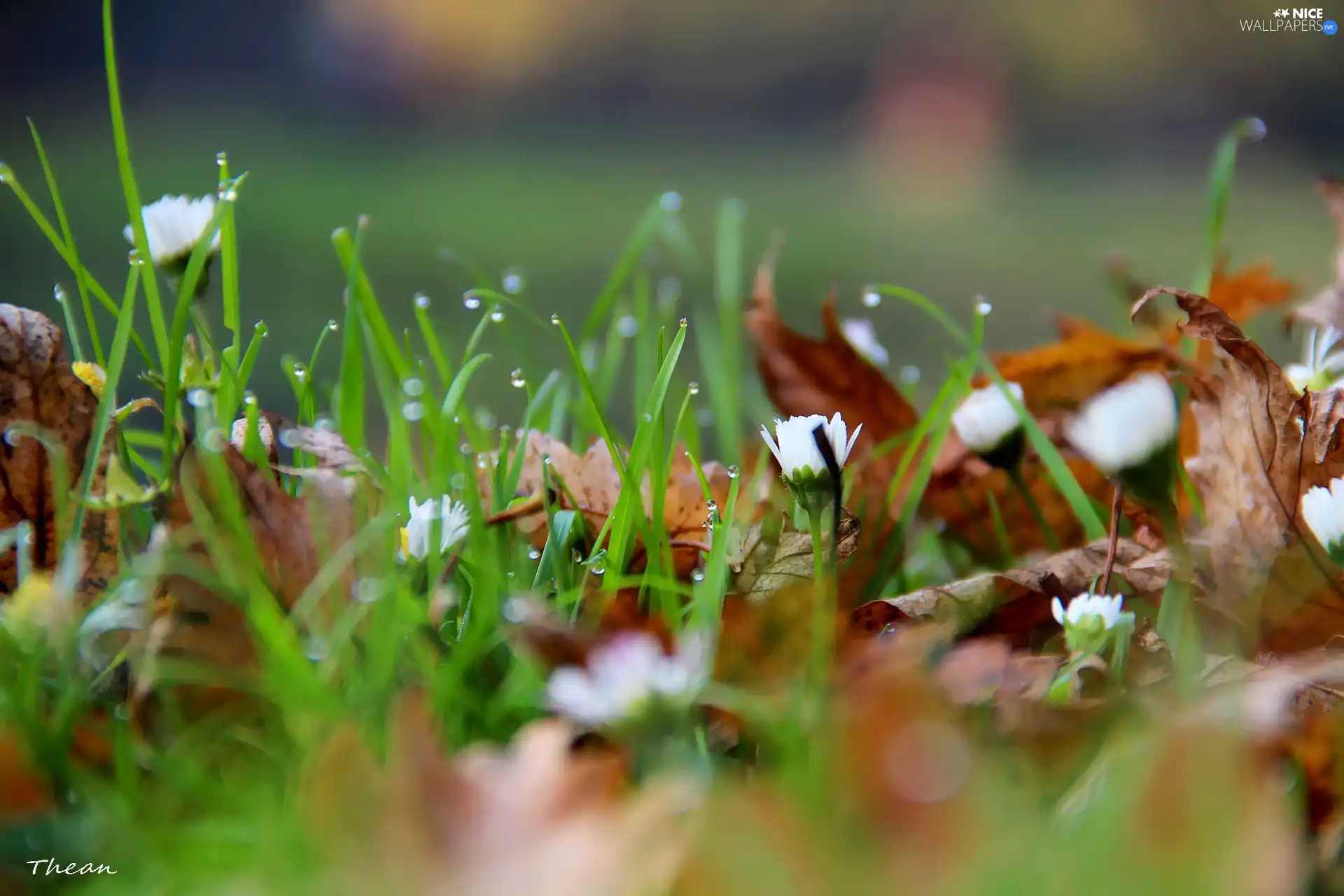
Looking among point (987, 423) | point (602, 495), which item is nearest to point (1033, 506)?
point (987, 423)

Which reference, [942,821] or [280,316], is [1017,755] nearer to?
[942,821]

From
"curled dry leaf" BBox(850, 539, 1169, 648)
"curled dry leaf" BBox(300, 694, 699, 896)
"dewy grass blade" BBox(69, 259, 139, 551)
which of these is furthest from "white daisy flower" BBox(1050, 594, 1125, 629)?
"dewy grass blade" BBox(69, 259, 139, 551)

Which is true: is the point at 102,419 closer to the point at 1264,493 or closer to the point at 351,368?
the point at 351,368

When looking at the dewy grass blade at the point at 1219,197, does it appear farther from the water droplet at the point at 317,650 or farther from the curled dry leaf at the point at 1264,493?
the water droplet at the point at 317,650

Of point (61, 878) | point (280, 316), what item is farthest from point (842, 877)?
point (280, 316)

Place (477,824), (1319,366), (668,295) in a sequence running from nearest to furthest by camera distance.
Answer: (477,824), (1319,366), (668,295)

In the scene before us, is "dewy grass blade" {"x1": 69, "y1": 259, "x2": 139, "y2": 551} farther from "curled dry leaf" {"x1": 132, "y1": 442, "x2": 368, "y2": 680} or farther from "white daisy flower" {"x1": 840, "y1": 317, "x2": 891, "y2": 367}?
"white daisy flower" {"x1": 840, "y1": 317, "x2": 891, "y2": 367}

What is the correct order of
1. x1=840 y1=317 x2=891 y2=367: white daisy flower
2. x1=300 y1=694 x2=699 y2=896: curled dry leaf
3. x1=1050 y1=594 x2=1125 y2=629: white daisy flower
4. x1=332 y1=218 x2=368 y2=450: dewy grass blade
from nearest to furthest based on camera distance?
x1=300 y1=694 x2=699 y2=896: curled dry leaf → x1=1050 y1=594 x2=1125 y2=629: white daisy flower → x1=332 y1=218 x2=368 y2=450: dewy grass blade → x1=840 y1=317 x2=891 y2=367: white daisy flower

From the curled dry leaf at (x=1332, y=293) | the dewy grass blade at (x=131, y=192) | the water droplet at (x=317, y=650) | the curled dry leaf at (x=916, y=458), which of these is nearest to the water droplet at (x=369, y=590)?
the water droplet at (x=317, y=650)
